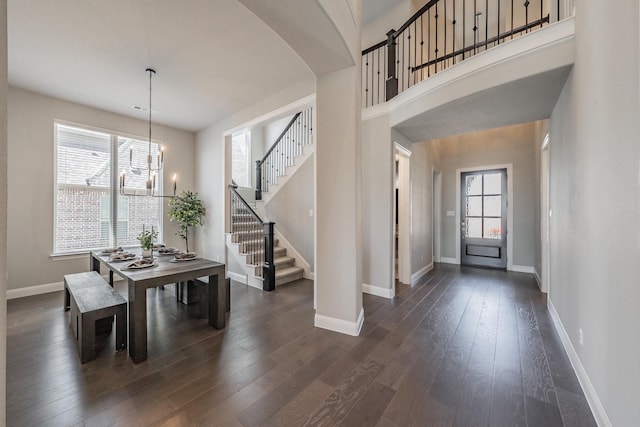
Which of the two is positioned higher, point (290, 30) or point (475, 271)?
point (290, 30)

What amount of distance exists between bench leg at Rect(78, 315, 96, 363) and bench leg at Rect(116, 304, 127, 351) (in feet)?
0.57

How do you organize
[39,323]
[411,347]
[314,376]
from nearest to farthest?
[314,376] → [411,347] → [39,323]

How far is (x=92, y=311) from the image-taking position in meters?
2.14

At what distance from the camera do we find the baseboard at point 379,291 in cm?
364

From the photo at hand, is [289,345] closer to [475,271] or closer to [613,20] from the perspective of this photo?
[613,20]

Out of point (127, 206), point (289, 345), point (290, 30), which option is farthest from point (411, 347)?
point (127, 206)

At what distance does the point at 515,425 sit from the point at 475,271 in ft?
13.8

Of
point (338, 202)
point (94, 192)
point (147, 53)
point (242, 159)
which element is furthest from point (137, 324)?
point (242, 159)

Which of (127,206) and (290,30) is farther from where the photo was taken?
(127,206)

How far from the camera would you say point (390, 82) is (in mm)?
3654

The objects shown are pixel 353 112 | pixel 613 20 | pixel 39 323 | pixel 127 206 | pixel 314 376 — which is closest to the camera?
pixel 613 20

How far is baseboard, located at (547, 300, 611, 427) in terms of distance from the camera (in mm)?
1471

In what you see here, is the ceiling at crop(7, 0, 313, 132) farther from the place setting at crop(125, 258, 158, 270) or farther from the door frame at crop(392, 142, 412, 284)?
the place setting at crop(125, 258, 158, 270)

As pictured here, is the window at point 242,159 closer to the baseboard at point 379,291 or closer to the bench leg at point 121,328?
the baseboard at point 379,291
